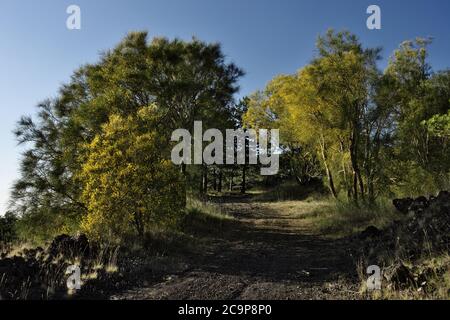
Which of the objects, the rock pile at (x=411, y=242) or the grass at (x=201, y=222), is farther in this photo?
the grass at (x=201, y=222)

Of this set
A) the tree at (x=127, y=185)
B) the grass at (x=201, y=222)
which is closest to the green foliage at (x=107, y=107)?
the tree at (x=127, y=185)

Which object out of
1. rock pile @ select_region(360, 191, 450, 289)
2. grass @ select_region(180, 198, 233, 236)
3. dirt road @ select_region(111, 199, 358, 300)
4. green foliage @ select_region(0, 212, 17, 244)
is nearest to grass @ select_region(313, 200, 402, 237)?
dirt road @ select_region(111, 199, 358, 300)

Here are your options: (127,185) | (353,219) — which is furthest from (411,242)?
(127,185)

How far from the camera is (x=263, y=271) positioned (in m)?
8.42

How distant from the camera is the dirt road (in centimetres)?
664

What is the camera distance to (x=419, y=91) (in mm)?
20156

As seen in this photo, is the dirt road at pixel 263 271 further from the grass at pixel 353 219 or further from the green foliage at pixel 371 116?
the green foliage at pixel 371 116

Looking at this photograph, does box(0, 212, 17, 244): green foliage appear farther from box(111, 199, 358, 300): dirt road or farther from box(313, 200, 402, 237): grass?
box(313, 200, 402, 237): grass

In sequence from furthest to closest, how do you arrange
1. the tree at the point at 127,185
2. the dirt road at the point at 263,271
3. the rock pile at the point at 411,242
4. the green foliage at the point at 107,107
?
the green foliage at the point at 107,107 → the tree at the point at 127,185 → the dirt road at the point at 263,271 → the rock pile at the point at 411,242

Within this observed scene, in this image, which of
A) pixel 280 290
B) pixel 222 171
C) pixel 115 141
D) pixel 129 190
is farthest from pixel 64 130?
pixel 222 171

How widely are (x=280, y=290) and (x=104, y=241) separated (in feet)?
16.1

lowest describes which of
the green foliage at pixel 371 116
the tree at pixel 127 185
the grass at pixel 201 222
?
the grass at pixel 201 222

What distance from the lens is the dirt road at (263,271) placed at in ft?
21.8
